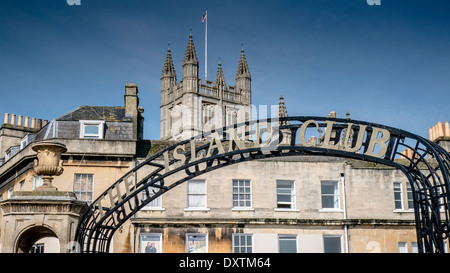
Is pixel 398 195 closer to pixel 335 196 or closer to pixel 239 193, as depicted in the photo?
pixel 335 196

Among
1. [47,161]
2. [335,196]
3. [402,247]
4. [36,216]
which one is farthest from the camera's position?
[335,196]

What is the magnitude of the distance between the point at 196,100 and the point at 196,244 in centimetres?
6049

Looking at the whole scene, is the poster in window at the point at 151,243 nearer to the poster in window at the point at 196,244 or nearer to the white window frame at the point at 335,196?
the poster in window at the point at 196,244

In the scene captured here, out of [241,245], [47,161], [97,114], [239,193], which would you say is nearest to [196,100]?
[97,114]

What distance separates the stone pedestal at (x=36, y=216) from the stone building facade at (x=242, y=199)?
1487 cm

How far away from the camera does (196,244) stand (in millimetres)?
29266

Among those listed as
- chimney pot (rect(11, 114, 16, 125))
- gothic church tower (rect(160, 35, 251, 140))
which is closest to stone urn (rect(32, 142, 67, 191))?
chimney pot (rect(11, 114, 16, 125))

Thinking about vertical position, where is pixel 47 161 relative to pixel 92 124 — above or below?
Result: below

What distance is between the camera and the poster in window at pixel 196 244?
95.7ft

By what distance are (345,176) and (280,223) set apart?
4.40m

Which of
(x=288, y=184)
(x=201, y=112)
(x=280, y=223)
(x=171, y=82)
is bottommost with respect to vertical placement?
(x=280, y=223)

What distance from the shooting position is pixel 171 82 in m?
94.1
